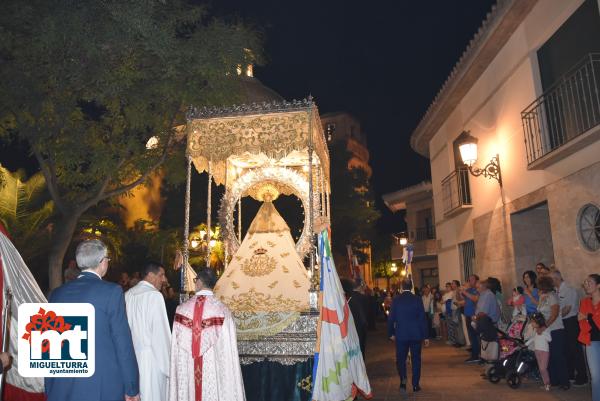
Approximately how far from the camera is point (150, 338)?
190 inches

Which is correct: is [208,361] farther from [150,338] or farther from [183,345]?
[150,338]

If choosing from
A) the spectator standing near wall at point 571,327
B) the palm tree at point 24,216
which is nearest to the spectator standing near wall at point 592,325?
the spectator standing near wall at point 571,327

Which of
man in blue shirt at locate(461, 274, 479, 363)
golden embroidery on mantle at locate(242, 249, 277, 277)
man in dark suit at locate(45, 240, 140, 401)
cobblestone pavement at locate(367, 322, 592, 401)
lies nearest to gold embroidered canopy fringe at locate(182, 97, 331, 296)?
golden embroidery on mantle at locate(242, 249, 277, 277)

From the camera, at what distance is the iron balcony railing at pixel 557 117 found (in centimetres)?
830

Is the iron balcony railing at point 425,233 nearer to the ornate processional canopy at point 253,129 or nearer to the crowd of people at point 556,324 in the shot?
the crowd of people at point 556,324

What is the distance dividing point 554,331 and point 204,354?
17.8 feet

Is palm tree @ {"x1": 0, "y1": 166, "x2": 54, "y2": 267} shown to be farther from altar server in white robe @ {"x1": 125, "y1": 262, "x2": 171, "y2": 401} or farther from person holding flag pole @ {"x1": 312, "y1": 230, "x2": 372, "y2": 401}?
person holding flag pole @ {"x1": 312, "y1": 230, "x2": 372, "y2": 401}

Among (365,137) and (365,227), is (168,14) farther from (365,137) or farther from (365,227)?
(365,137)

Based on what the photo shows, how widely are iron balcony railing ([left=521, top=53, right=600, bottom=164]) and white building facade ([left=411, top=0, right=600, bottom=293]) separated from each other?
2 centimetres

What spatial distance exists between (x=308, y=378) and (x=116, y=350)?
12.7ft

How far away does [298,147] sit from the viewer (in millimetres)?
8031

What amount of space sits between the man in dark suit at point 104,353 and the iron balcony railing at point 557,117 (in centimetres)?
776

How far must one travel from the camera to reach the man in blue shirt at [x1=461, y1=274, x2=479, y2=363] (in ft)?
33.8

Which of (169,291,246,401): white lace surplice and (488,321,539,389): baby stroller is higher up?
(169,291,246,401): white lace surplice
